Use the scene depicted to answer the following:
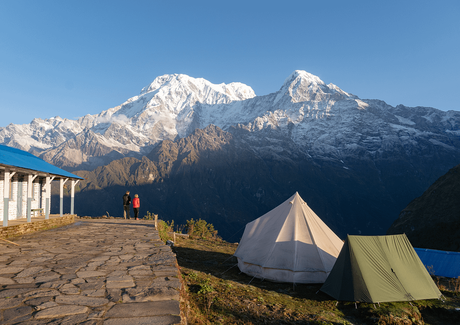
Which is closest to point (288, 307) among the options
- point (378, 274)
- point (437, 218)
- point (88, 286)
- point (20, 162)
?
point (378, 274)

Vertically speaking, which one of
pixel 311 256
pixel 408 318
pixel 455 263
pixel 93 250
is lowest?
pixel 455 263

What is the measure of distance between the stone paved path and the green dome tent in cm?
473

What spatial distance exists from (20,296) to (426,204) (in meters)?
64.8

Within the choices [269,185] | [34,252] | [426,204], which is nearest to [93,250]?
[34,252]

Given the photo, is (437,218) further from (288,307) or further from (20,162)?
(20,162)

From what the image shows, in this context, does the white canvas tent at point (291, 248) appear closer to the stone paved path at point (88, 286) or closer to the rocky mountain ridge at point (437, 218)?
the stone paved path at point (88, 286)

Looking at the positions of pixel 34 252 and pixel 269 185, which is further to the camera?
pixel 269 185

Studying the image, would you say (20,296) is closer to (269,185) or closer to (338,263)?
(338,263)

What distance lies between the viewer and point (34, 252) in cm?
712

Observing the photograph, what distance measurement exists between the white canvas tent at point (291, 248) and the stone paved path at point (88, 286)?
150 inches

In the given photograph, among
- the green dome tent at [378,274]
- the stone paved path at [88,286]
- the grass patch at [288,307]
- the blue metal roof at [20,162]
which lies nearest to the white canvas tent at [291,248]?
the grass patch at [288,307]

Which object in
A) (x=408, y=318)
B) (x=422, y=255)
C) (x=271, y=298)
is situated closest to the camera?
(x=408, y=318)

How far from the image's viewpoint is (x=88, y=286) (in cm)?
455

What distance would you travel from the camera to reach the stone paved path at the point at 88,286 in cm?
352
